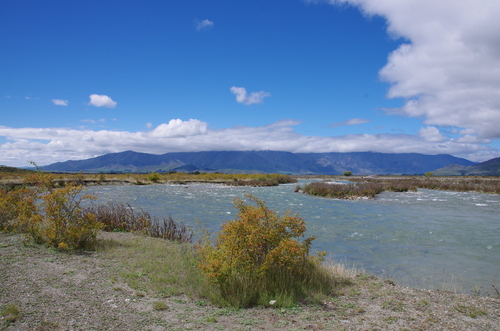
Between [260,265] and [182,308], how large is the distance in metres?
1.87

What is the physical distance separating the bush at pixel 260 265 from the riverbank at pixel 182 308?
41 centimetres

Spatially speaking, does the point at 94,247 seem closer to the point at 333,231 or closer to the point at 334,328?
the point at 334,328

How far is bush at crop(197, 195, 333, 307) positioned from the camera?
6562 mm

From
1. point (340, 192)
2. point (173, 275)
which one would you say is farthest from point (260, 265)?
point (340, 192)

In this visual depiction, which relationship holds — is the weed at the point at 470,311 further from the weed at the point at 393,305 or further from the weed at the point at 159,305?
the weed at the point at 159,305

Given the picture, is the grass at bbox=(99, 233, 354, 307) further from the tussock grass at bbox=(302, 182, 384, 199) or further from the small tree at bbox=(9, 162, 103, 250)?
the tussock grass at bbox=(302, 182, 384, 199)

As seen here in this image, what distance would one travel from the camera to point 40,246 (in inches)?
404

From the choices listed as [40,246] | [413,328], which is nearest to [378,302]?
[413,328]

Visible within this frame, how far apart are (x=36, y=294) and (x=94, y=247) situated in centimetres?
449

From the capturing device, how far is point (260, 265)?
7.05 m

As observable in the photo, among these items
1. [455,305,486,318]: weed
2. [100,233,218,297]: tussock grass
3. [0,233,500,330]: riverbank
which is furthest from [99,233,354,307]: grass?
[455,305,486,318]: weed

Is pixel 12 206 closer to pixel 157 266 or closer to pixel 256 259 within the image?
pixel 157 266

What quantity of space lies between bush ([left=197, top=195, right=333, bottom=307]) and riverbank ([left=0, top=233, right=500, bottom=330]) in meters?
0.41

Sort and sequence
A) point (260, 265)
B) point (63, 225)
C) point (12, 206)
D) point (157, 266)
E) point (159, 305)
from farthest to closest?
point (12, 206)
point (63, 225)
point (157, 266)
point (260, 265)
point (159, 305)
